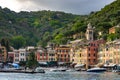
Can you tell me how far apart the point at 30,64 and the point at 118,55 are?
32.5 m

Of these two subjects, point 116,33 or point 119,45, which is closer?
point 119,45

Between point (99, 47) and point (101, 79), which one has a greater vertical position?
point (99, 47)

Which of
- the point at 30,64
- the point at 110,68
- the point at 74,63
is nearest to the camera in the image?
the point at 30,64

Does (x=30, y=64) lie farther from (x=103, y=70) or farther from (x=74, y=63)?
(x=74, y=63)

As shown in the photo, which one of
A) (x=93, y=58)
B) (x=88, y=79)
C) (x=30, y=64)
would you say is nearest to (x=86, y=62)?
(x=93, y=58)

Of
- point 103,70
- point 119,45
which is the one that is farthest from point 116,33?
point 103,70

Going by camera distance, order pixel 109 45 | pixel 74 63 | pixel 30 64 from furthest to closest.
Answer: pixel 74 63 → pixel 109 45 → pixel 30 64

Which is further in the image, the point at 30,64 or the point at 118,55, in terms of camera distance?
the point at 118,55

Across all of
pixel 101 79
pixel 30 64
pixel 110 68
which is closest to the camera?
pixel 101 79

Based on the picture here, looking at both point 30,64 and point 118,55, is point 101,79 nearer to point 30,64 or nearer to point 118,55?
point 30,64

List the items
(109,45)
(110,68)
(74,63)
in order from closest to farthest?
(110,68), (109,45), (74,63)

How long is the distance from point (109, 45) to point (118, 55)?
1042 centimetres

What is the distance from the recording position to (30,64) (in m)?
146

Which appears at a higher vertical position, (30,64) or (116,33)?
(116,33)
